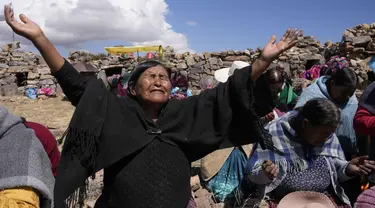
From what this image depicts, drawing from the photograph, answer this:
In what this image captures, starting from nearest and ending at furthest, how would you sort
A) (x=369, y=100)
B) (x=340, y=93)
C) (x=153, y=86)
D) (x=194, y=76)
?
(x=153, y=86)
(x=369, y=100)
(x=340, y=93)
(x=194, y=76)

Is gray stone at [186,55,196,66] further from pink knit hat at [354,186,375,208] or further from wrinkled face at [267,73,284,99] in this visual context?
pink knit hat at [354,186,375,208]

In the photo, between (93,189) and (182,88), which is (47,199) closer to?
(93,189)

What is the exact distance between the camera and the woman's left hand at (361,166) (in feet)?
8.27

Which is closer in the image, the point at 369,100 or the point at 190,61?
the point at 369,100

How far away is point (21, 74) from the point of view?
16375mm

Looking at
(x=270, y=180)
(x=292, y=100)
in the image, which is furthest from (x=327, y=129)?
(x=292, y=100)

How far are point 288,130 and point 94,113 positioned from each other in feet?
5.02

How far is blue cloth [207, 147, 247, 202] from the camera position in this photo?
3.85 metres

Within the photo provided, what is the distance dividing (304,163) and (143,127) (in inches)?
52.4

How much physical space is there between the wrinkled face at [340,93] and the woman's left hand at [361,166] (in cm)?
81

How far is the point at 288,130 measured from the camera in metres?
2.64

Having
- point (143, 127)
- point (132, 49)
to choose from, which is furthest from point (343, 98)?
point (132, 49)

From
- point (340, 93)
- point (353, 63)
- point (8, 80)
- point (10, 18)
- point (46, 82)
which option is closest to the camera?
point (10, 18)

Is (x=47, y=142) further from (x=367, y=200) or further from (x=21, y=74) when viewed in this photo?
(x=21, y=74)
